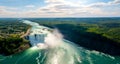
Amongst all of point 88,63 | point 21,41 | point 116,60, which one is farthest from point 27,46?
point 116,60

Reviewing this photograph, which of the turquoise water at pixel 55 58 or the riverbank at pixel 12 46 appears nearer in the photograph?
the turquoise water at pixel 55 58

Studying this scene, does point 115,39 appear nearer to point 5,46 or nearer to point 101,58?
point 101,58

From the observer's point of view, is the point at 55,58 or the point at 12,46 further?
the point at 12,46

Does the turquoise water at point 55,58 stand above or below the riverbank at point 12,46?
below

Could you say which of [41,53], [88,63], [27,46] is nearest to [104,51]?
[88,63]

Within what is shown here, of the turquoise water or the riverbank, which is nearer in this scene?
the turquoise water

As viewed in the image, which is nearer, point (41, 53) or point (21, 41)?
point (41, 53)

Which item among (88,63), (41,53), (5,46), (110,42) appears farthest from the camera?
(110,42)

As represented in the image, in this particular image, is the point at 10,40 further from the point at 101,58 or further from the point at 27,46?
the point at 101,58

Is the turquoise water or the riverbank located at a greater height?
the riverbank

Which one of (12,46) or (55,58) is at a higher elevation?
(12,46)

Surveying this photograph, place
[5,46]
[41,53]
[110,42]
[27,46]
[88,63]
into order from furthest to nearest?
[110,42] < [27,46] < [5,46] < [41,53] < [88,63]
